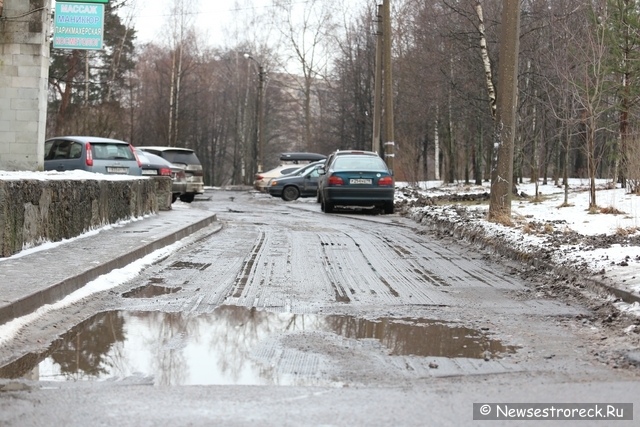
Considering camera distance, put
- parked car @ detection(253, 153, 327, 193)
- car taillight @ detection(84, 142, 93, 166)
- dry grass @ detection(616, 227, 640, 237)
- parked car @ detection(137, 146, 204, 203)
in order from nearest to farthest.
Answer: dry grass @ detection(616, 227, 640, 237) → car taillight @ detection(84, 142, 93, 166) → parked car @ detection(137, 146, 204, 203) → parked car @ detection(253, 153, 327, 193)

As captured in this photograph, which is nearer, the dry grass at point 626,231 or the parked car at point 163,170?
the dry grass at point 626,231

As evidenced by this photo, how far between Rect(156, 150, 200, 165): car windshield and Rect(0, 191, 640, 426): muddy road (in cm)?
1494

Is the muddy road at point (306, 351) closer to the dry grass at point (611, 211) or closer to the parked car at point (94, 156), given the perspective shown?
the dry grass at point (611, 211)

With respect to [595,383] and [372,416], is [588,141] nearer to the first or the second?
[595,383]

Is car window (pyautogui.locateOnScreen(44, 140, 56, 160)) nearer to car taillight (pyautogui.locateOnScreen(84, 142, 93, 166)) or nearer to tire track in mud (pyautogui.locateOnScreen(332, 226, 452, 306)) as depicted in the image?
car taillight (pyautogui.locateOnScreen(84, 142, 93, 166))

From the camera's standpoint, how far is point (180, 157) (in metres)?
23.7

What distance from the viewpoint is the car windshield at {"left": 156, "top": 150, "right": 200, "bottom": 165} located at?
23.6 metres

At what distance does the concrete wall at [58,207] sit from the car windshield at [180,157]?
9.11m

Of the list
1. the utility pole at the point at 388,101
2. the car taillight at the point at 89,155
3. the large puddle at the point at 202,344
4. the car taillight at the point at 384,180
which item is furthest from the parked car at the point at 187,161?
the large puddle at the point at 202,344

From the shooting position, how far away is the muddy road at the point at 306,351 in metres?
3.90

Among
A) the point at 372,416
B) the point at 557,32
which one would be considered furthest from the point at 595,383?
the point at 557,32

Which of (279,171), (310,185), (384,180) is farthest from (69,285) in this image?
(279,171)

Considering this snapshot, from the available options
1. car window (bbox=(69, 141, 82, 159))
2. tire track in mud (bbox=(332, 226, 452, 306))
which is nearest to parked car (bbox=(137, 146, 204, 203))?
car window (bbox=(69, 141, 82, 159))

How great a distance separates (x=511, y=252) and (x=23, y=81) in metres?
12.9
